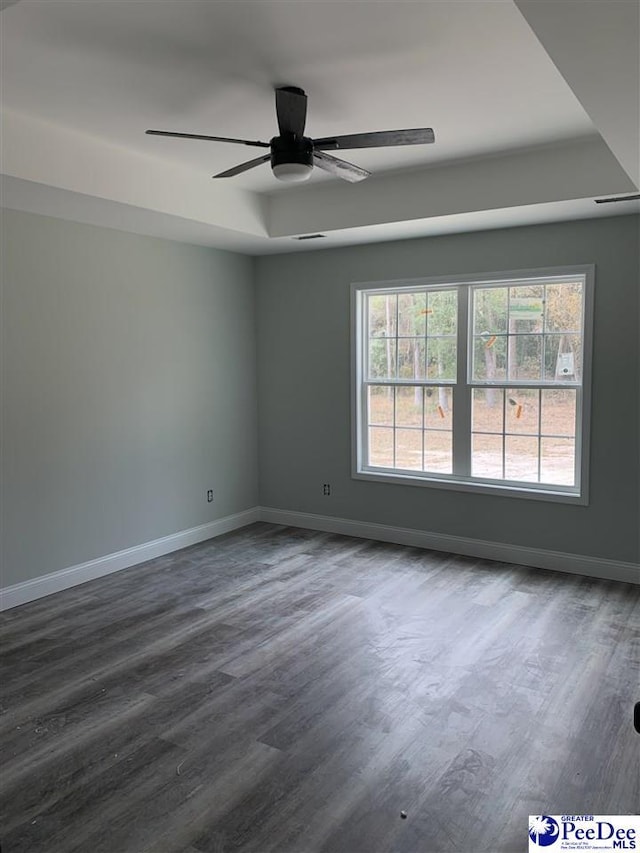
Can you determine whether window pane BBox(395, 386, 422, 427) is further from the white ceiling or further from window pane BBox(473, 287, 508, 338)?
the white ceiling

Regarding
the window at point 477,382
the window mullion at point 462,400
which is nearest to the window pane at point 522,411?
the window at point 477,382

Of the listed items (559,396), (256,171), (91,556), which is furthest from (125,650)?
(559,396)

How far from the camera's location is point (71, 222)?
4.52m

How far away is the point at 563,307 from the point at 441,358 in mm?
1032

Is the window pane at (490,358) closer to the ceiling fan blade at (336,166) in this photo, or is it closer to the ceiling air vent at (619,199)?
the ceiling air vent at (619,199)

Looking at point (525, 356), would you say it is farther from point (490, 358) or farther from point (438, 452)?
point (438, 452)

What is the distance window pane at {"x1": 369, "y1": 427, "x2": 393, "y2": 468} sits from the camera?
5.80 metres

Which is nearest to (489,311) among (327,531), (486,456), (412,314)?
(412,314)

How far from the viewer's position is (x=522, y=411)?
5.11 m

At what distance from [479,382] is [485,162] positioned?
5.57ft

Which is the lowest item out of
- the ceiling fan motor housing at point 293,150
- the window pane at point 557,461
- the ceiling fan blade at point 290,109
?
the window pane at point 557,461

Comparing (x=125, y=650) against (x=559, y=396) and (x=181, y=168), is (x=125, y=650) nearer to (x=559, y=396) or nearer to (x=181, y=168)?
(x=181, y=168)

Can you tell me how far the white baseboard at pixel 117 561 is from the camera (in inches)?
170

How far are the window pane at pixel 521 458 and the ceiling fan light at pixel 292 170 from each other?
9.50ft
